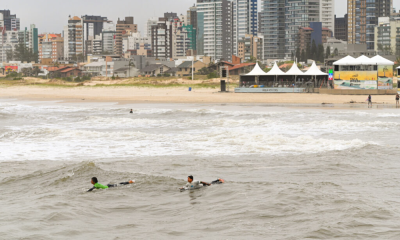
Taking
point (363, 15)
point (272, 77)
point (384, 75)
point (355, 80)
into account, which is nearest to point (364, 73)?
point (355, 80)

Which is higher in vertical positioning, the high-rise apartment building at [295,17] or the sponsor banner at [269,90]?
the high-rise apartment building at [295,17]

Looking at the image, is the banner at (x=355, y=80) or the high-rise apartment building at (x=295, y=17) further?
the high-rise apartment building at (x=295, y=17)

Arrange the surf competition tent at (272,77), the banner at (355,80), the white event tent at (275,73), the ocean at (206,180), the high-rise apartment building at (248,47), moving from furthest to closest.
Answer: the high-rise apartment building at (248,47), the surf competition tent at (272,77), the white event tent at (275,73), the banner at (355,80), the ocean at (206,180)

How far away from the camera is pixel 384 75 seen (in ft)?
156

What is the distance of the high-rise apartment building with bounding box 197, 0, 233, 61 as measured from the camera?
19425 centimetres

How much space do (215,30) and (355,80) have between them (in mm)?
149495

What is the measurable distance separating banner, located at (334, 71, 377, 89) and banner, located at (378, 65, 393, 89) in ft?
1.55

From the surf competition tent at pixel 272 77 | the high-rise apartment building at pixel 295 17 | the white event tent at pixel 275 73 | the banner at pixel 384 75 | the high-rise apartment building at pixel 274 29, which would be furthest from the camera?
the high-rise apartment building at pixel 274 29

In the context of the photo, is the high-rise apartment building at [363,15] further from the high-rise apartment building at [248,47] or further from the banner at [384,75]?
the banner at [384,75]

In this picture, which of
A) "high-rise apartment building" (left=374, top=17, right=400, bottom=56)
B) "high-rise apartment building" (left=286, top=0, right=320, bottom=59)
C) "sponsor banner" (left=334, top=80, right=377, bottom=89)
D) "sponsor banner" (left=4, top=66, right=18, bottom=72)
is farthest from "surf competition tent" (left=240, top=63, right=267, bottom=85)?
"high-rise apartment building" (left=286, top=0, right=320, bottom=59)

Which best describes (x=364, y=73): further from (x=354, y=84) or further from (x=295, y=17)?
(x=295, y=17)

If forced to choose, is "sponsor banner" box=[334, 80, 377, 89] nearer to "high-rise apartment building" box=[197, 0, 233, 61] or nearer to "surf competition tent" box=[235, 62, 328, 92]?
"surf competition tent" box=[235, 62, 328, 92]

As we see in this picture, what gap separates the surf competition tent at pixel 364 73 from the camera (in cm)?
4750

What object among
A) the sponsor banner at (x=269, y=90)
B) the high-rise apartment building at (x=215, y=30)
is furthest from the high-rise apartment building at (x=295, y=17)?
the sponsor banner at (x=269, y=90)
